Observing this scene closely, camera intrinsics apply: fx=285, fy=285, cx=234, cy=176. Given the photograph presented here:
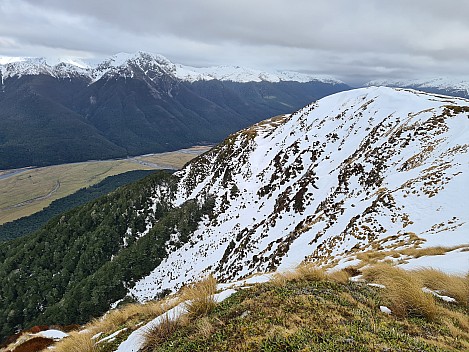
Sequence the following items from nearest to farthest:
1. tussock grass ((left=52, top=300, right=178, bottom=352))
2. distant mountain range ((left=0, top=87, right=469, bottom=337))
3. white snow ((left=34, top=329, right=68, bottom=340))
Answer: tussock grass ((left=52, top=300, right=178, bottom=352)), white snow ((left=34, top=329, right=68, bottom=340)), distant mountain range ((left=0, top=87, right=469, bottom=337))

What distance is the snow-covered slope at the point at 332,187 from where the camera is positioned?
21625mm

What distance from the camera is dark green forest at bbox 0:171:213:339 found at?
7244cm

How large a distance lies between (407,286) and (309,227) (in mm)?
23566

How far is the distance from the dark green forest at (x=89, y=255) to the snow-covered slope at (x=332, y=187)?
518 centimetres

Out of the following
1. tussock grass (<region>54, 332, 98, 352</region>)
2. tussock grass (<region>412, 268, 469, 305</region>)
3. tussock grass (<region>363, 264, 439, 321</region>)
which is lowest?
tussock grass (<region>54, 332, 98, 352</region>)

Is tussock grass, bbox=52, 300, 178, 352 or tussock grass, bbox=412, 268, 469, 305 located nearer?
Result: tussock grass, bbox=52, 300, 178, 352

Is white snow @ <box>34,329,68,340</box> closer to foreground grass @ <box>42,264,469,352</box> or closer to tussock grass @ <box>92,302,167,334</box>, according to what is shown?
tussock grass @ <box>92,302,167,334</box>

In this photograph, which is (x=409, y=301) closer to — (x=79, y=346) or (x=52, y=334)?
(x=79, y=346)

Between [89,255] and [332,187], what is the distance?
7944 cm

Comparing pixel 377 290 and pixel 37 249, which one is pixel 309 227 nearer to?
pixel 377 290

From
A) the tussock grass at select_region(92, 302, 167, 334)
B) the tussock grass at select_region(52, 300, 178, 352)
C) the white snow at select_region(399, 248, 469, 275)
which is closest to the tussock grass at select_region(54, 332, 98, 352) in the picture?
the tussock grass at select_region(52, 300, 178, 352)

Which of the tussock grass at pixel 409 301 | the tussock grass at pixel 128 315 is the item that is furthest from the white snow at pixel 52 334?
the tussock grass at pixel 409 301

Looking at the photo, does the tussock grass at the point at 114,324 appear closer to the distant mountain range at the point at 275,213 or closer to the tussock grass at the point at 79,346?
the tussock grass at the point at 79,346

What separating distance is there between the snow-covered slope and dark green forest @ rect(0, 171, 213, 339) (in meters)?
5.18
